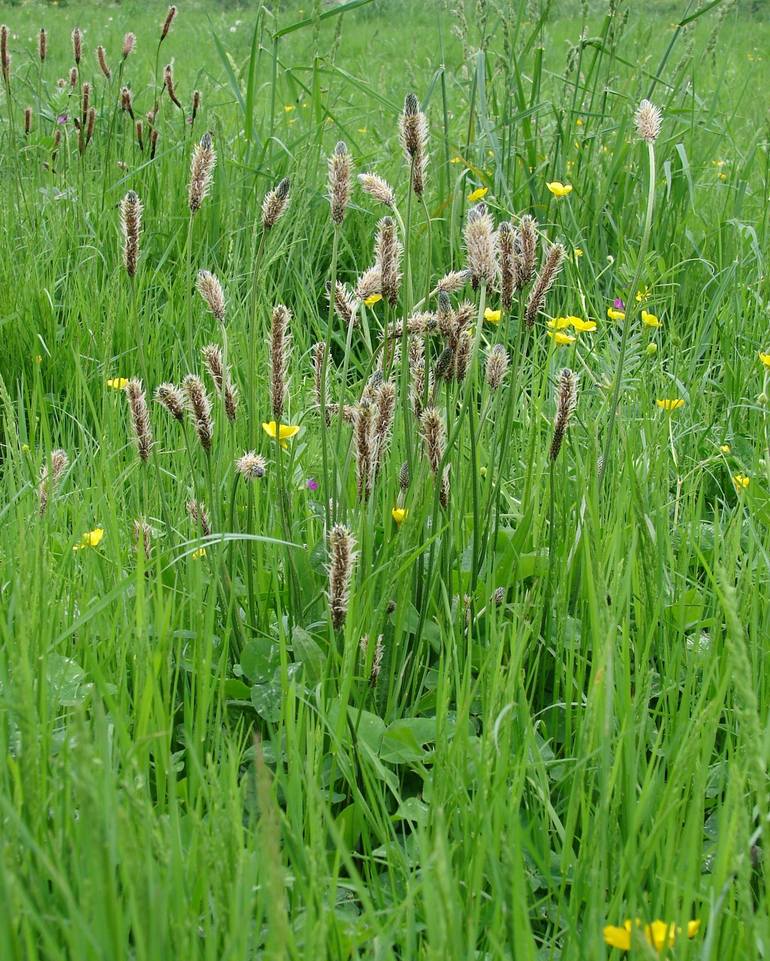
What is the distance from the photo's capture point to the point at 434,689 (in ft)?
→ 4.66

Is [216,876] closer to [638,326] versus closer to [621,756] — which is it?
[621,756]

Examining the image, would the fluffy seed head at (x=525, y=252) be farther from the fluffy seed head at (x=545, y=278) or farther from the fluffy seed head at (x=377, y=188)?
the fluffy seed head at (x=377, y=188)

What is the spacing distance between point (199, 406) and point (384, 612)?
0.36 meters

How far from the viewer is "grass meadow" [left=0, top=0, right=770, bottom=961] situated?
2.82 ft

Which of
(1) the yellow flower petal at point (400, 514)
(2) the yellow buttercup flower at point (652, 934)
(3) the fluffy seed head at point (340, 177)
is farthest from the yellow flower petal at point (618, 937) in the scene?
(3) the fluffy seed head at point (340, 177)

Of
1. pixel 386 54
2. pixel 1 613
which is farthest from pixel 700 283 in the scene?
pixel 386 54

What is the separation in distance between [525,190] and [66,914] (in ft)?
8.76

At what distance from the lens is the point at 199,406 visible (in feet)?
4.20

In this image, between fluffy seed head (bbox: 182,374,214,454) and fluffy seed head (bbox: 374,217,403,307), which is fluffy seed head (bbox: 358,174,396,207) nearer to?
fluffy seed head (bbox: 374,217,403,307)

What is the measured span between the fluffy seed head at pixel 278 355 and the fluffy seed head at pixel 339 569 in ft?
1.03

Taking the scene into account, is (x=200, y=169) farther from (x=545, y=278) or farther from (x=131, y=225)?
(x=545, y=278)

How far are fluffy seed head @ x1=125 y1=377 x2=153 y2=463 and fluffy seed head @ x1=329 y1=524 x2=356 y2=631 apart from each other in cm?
35

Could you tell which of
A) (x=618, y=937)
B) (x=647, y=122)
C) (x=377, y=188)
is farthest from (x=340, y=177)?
(x=618, y=937)

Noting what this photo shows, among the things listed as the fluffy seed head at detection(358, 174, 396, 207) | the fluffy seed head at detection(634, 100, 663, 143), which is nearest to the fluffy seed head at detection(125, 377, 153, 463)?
the fluffy seed head at detection(358, 174, 396, 207)
